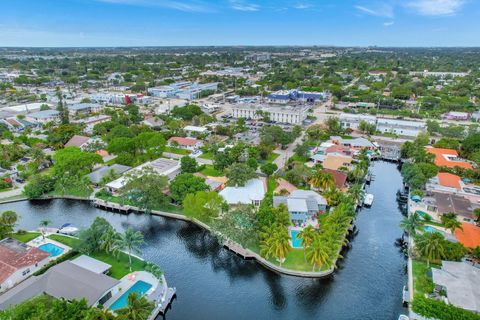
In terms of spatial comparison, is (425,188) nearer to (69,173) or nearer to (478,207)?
(478,207)

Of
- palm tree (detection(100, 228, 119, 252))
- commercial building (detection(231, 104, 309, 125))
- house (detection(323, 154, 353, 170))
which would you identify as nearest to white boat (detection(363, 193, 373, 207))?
house (detection(323, 154, 353, 170))

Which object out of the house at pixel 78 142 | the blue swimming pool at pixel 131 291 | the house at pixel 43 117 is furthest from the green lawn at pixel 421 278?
the house at pixel 43 117

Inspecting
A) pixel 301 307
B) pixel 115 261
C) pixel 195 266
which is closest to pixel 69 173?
pixel 115 261

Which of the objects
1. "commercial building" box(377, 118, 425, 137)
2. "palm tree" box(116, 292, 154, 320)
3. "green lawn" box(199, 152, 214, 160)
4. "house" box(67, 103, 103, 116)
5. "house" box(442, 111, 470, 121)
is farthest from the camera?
"house" box(67, 103, 103, 116)

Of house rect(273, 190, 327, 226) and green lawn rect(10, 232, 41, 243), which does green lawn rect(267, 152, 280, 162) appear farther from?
green lawn rect(10, 232, 41, 243)

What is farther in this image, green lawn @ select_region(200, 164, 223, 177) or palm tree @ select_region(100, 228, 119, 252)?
green lawn @ select_region(200, 164, 223, 177)

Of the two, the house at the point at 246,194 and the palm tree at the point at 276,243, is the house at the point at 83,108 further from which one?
the palm tree at the point at 276,243
